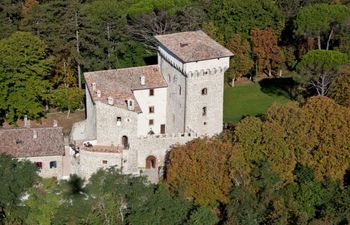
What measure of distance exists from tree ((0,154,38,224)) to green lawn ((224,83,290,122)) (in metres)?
22.0

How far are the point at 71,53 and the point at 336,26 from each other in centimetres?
2649

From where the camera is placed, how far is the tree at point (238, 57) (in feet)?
248

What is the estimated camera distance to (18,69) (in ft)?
206

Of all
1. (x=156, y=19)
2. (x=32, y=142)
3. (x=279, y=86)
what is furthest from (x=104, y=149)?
(x=279, y=86)

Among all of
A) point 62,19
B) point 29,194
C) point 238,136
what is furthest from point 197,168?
point 62,19

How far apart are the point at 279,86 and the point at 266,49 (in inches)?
164

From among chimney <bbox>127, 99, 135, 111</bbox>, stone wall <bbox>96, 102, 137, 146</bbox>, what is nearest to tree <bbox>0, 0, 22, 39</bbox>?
stone wall <bbox>96, 102, 137, 146</bbox>

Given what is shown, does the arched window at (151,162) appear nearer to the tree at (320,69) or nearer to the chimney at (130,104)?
the chimney at (130,104)

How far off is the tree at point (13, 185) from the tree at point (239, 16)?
32447mm

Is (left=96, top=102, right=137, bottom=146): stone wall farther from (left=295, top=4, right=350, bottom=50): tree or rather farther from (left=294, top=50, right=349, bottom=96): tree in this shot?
(left=295, top=4, right=350, bottom=50): tree

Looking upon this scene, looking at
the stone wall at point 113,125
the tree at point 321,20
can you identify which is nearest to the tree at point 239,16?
the tree at point 321,20

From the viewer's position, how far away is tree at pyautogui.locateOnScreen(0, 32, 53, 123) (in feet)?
205

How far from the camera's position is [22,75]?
206ft

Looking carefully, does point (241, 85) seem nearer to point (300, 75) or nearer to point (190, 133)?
point (300, 75)
